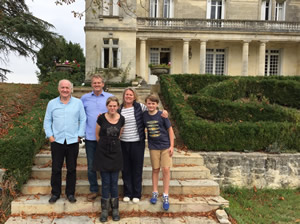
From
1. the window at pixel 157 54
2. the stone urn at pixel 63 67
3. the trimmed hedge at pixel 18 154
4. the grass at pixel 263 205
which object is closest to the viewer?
the trimmed hedge at pixel 18 154

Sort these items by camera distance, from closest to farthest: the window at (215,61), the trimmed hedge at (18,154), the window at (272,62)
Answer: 1. the trimmed hedge at (18,154)
2. the window at (215,61)
3. the window at (272,62)

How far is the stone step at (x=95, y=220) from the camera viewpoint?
3758 millimetres

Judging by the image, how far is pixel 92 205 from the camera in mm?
4062

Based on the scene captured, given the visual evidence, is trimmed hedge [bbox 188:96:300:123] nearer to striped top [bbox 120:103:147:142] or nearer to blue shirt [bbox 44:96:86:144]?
striped top [bbox 120:103:147:142]

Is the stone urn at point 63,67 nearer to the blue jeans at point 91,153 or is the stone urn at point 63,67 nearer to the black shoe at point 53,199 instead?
the blue jeans at point 91,153

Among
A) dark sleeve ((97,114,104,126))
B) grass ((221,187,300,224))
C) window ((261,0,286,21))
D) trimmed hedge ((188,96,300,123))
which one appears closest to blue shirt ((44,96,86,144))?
dark sleeve ((97,114,104,126))

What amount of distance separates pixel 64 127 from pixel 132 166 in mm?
1263

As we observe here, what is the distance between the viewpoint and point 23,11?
1605 centimetres

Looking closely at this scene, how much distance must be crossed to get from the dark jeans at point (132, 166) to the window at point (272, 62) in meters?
22.2

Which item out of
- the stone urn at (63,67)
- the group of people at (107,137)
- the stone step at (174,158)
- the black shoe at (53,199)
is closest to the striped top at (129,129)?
the group of people at (107,137)

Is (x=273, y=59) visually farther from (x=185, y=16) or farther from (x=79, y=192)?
(x=79, y=192)

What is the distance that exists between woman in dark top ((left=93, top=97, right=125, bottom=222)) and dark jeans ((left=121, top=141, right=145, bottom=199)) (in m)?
0.24

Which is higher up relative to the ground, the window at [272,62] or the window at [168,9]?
the window at [168,9]

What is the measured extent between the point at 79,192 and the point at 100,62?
1439 centimetres
